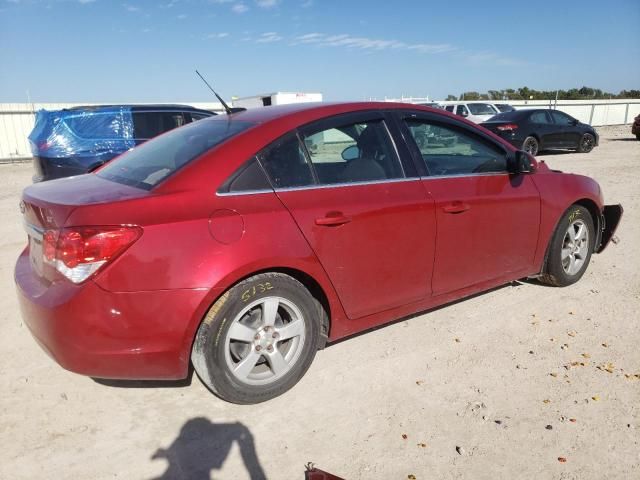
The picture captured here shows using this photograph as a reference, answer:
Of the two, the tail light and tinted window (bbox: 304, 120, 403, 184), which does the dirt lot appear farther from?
tinted window (bbox: 304, 120, 403, 184)

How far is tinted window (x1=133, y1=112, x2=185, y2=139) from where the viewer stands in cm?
985

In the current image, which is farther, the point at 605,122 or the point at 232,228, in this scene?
the point at 605,122

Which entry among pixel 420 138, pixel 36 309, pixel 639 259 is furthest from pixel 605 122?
pixel 36 309

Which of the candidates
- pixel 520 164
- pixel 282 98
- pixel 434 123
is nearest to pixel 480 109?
pixel 282 98

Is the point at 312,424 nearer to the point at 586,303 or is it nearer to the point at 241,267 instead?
the point at 241,267

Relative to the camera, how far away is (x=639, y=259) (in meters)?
5.32

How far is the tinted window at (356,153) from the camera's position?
3.12m

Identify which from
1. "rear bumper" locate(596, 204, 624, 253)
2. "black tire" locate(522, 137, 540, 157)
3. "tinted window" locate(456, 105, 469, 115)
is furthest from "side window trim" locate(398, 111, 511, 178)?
"tinted window" locate(456, 105, 469, 115)

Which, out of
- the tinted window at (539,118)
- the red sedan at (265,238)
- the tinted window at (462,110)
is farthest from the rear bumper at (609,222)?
the tinted window at (462,110)

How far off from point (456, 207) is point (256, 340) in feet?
5.39

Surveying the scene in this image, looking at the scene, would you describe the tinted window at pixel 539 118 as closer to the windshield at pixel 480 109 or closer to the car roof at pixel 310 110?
the windshield at pixel 480 109

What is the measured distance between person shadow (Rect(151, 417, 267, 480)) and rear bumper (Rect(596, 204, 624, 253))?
4020 millimetres

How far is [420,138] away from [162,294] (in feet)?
6.80

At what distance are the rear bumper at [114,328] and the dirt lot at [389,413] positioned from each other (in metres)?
0.39
